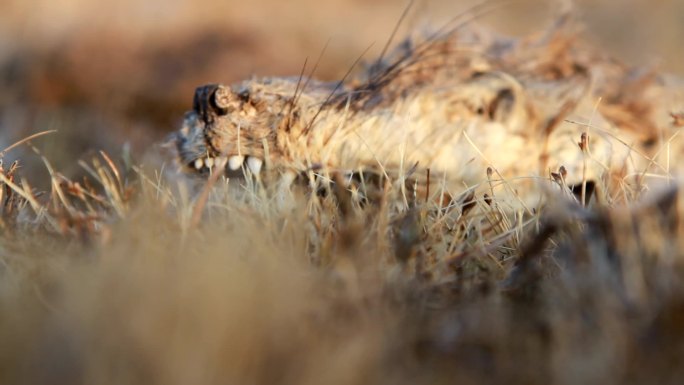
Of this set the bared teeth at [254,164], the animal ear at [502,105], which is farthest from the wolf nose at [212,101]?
the animal ear at [502,105]

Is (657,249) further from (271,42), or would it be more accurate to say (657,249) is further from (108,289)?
(271,42)

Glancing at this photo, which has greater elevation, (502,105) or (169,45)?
(169,45)

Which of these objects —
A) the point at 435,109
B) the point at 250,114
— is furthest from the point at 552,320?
the point at 435,109

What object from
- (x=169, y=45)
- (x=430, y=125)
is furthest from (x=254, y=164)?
(x=169, y=45)

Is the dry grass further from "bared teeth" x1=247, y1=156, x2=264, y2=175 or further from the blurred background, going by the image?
the blurred background

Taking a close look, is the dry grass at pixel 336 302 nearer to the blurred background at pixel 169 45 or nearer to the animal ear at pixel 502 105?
the animal ear at pixel 502 105

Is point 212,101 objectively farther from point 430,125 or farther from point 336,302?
point 336,302
